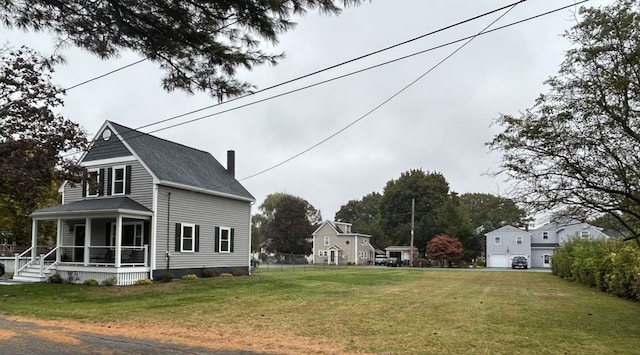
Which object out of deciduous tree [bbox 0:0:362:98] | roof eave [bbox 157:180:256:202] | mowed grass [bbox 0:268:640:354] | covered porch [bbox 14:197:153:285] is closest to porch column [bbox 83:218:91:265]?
covered porch [bbox 14:197:153:285]

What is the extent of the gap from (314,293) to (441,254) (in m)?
41.5

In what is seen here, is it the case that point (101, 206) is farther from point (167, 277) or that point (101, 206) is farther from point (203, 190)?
point (203, 190)

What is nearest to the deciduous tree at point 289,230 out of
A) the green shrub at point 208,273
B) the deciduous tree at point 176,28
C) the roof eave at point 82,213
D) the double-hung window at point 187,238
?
the green shrub at point 208,273

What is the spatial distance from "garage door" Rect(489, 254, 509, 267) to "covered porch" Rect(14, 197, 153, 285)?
159ft

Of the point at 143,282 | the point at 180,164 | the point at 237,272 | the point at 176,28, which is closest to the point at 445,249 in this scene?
the point at 237,272

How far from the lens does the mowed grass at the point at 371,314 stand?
898cm

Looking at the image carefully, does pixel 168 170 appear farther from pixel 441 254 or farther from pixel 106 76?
pixel 441 254

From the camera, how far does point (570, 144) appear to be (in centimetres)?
1116

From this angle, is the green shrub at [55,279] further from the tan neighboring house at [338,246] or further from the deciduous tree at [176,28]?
the tan neighboring house at [338,246]

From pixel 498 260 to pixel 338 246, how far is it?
1943 centimetres

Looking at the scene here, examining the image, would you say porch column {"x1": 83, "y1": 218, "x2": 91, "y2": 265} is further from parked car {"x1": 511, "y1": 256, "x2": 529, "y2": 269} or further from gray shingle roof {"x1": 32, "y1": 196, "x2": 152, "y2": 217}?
parked car {"x1": 511, "y1": 256, "x2": 529, "y2": 269}

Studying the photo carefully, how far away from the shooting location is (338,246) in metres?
63.3

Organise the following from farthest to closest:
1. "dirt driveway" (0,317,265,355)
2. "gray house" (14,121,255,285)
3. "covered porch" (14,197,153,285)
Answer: "gray house" (14,121,255,285) → "covered porch" (14,197,153,285) → "dirt driveway" (0,317,265,355)

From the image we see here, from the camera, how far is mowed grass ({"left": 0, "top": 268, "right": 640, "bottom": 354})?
29.5 ft
